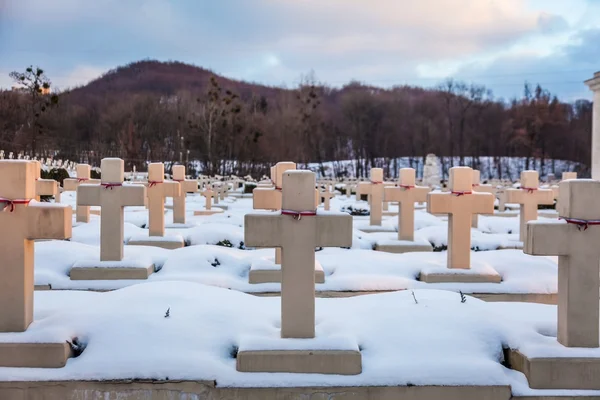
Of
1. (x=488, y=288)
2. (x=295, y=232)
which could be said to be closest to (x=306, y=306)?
(x=295, y=232)

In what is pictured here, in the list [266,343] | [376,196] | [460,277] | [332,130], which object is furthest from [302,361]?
[332,130]

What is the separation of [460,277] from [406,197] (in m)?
2.85

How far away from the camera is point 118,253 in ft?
22.5

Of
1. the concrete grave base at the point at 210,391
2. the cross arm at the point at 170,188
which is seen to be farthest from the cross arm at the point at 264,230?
the cross arm at the point at 170,188

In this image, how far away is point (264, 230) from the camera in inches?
152

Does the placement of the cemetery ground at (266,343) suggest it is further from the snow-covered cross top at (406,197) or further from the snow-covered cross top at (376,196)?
the snow-covered cross top at (376,196)

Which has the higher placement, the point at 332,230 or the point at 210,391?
the point at 332,230

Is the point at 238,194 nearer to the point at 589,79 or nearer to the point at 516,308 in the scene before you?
the point at 589,79

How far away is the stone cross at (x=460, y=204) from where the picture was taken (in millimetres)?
6629

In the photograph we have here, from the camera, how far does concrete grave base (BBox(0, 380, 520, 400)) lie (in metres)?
3.38

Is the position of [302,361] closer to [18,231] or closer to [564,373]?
[564,373]

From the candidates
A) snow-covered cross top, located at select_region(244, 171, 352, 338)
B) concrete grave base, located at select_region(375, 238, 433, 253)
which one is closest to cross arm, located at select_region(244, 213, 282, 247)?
snow-covered cross top, located at select_region(244, 171, 352, 338)

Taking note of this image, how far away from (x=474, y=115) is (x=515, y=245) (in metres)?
49.2

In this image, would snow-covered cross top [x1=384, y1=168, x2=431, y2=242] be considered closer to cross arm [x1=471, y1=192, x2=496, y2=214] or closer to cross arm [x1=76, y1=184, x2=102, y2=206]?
cross arm [x1=471, y1=192, x2=496, y2=214]
